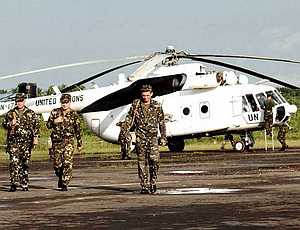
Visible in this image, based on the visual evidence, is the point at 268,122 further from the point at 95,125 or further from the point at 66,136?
the point at 66,136

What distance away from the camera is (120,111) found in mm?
39281

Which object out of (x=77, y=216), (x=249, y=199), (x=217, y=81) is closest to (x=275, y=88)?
(x=217, y=81)

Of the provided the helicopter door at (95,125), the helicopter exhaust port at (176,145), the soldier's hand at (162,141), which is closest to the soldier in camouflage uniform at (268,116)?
the helicopter exhaust port at (176,145)

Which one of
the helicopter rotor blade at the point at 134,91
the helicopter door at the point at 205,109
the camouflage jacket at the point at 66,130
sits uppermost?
the helicopter rotor blade at the point at 134,91

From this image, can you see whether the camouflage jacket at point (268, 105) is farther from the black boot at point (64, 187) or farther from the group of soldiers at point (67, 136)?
the black boot at point (64, 187)

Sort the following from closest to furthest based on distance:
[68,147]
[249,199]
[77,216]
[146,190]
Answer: [77,216]
[249,199]
[146,190]
[68,147]

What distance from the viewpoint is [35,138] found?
702 inches

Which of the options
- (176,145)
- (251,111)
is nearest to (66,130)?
(251,111)

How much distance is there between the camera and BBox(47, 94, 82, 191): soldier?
56.9 ft

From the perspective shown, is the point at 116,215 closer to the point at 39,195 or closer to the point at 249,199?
the point at 249,199

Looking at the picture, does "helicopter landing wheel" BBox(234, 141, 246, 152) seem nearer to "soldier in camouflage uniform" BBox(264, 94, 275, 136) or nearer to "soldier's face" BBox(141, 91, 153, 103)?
"soldier in camouflage uniform" BBox(264, 94, 275, 136)

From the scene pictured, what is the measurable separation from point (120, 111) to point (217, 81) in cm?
463

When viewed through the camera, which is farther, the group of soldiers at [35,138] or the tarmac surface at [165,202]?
the group of soldiers at [35,138]

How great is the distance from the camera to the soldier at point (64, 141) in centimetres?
1733
